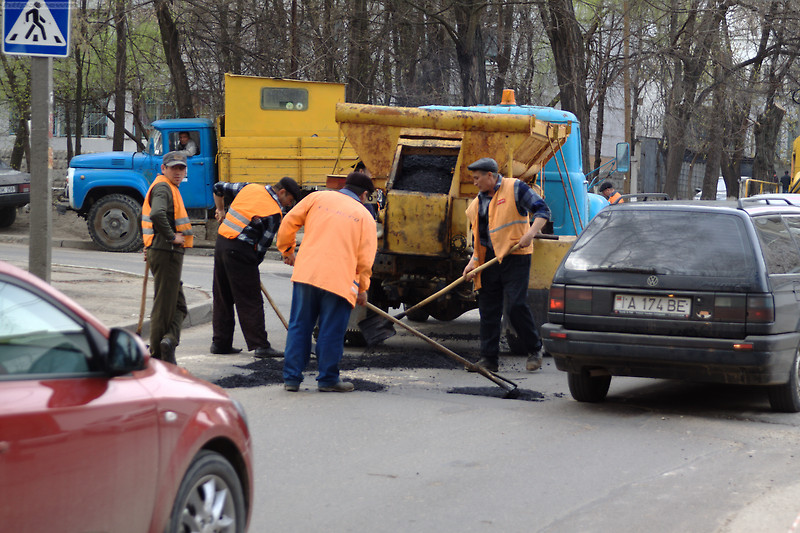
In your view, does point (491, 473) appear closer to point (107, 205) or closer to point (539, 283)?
point (539, 283)

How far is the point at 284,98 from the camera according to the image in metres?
19.6

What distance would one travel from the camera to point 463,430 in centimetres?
658

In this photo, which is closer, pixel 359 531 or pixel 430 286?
pixel 359 531

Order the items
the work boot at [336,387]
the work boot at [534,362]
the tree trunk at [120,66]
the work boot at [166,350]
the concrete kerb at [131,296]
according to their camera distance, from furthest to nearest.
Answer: the tree trunk at [120,66] < the concrete kerb at [131,296] < the work boot at [534,362] < the work boot at [166,350] < the work boot at [336,387]

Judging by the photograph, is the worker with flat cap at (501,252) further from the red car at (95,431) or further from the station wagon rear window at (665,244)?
the red car at (95,431)

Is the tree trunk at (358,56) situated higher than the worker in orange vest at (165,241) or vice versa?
the tree trunk at (358,56)

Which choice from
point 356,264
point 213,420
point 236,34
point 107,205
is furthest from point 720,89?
point 213,420

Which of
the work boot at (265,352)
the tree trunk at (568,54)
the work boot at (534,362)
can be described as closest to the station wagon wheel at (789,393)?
the work boot at (534,362)

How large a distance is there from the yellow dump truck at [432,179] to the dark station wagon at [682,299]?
7.84 ft

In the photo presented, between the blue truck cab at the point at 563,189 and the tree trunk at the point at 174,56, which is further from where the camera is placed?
the tree trunk at the point at 174,56

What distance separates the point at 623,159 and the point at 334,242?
7706mm

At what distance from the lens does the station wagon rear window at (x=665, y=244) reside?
683 cm

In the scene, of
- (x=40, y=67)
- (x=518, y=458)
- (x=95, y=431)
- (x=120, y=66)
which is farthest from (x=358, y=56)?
(x=95, y=431)

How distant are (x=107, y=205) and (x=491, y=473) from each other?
1581 cm
